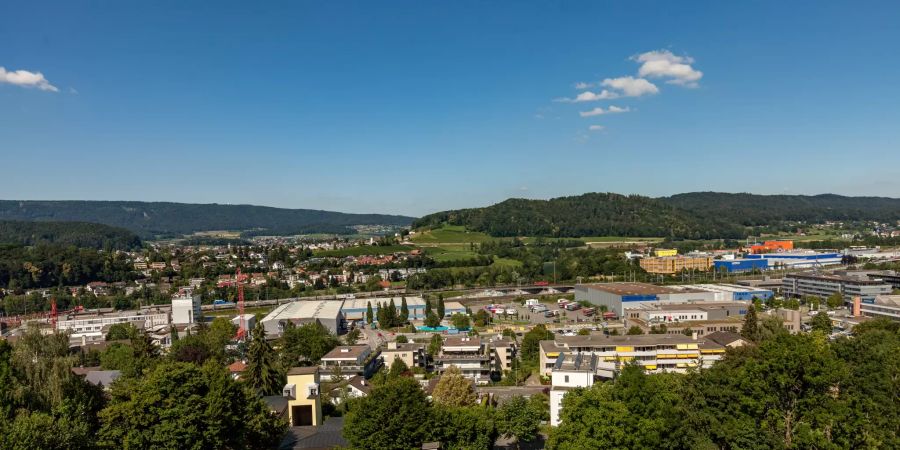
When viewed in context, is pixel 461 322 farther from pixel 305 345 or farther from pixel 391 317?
pixel 305 345

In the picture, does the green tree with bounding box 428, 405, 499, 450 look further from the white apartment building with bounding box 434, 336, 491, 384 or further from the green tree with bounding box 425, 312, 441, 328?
the green tree with bounding box 425, 312, 441, 328

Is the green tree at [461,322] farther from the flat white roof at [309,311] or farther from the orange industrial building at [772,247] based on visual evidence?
the orange industrial building at [772,247]

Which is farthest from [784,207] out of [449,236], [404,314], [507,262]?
[404,314]

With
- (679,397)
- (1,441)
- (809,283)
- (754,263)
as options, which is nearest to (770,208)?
(754,263)

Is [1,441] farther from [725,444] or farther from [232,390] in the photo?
[725,444]

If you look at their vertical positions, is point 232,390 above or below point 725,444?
above

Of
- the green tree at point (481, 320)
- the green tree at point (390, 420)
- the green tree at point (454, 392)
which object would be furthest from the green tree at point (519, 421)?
the green tree at point (481, 320)
